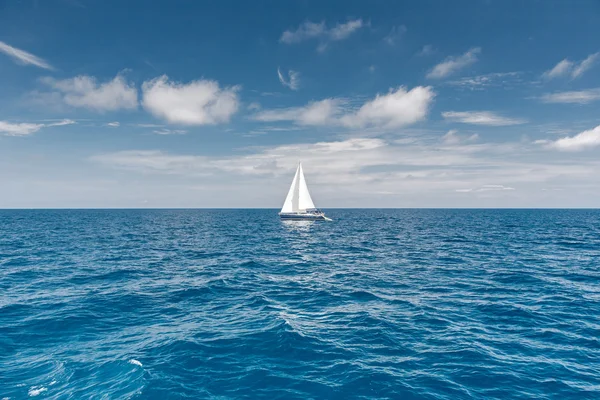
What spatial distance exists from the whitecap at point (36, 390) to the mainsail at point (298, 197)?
93459 mm

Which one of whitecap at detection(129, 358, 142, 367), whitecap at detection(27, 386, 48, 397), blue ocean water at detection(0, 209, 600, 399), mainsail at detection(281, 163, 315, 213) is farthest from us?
mainsail at detection(281, 163, 315, 213)

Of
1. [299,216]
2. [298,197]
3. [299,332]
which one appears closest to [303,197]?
[298,197]

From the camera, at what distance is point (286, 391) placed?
447 inches

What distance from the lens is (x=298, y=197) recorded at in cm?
10488

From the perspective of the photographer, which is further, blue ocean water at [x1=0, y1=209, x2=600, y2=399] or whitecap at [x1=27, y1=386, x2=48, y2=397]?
blue ocean water at [x1=0, y1=209, x2=600, y2=399]

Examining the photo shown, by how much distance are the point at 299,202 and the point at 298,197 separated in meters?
1.71

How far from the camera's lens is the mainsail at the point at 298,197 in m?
104

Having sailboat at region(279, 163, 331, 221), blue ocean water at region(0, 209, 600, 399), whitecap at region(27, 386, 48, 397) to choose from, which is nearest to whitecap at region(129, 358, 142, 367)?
blue ocean water at region(0, 209, 600, 399)

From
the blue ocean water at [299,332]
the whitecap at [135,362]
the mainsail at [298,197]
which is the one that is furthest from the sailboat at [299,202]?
the whitecap at [135,362]

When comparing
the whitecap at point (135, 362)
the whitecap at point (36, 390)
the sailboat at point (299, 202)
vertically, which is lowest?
the whitecap at point (36, 390)

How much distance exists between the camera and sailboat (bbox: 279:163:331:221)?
10400 centimetres

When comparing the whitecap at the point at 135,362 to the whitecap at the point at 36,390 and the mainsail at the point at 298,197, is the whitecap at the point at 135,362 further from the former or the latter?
the mainsail at the point at 298,197

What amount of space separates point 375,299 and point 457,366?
9127 mm

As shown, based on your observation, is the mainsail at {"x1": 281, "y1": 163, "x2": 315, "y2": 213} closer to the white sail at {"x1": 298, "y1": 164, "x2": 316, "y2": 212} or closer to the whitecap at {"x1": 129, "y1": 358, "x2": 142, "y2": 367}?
the white sail at {"x1": 298, "y1": 164, "x2": 316, "y2": 212}
